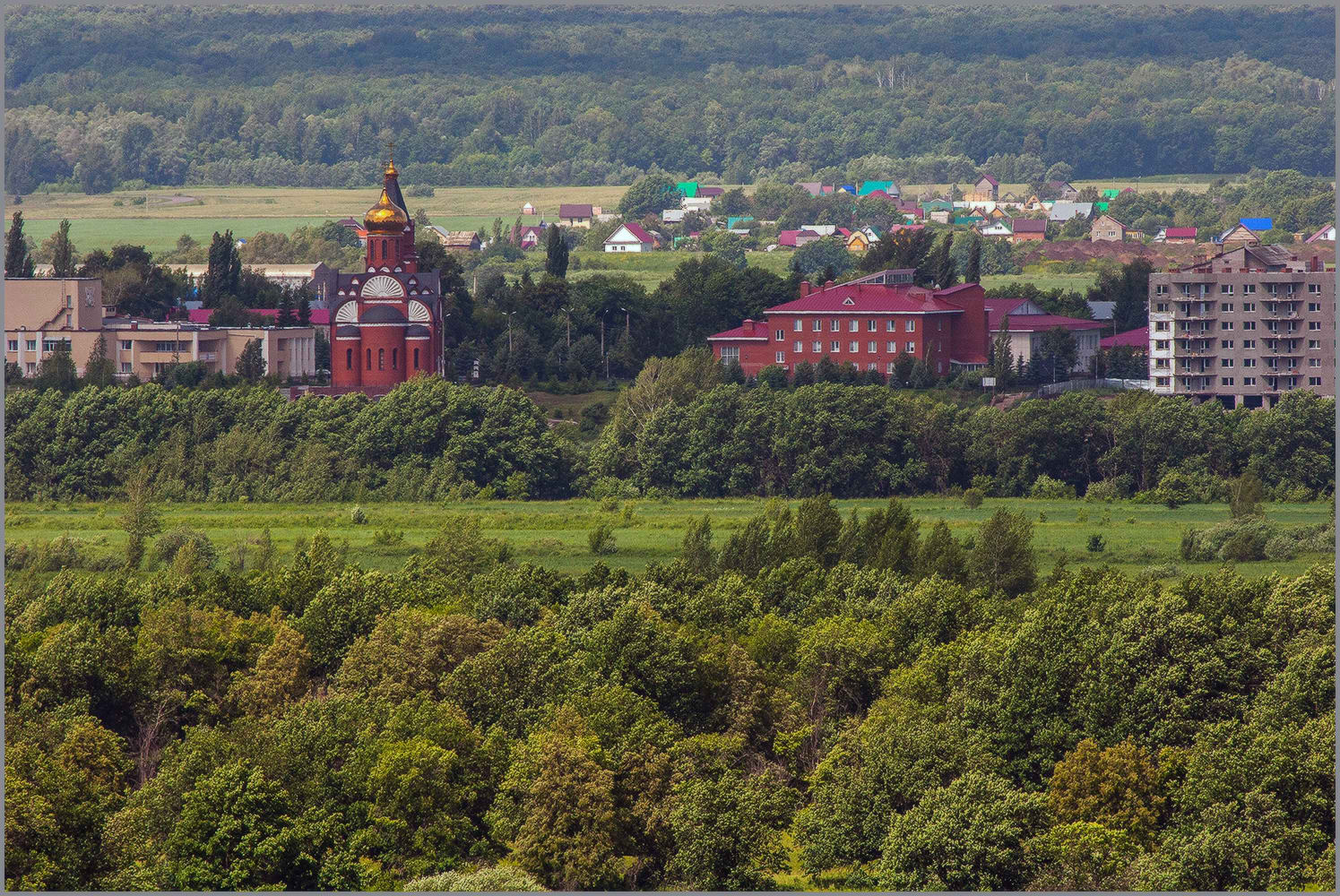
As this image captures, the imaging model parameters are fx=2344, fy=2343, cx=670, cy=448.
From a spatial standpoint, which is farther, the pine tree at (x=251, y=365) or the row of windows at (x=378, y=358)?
the row of windows at (x=378, y=358)

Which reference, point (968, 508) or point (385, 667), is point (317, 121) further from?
point (385, 667)

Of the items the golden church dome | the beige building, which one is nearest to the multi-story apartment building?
the golden church dome

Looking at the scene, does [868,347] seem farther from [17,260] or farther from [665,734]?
[665,734]

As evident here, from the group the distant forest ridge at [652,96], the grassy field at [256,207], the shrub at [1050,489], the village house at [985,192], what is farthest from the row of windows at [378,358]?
the village house at [985,192]

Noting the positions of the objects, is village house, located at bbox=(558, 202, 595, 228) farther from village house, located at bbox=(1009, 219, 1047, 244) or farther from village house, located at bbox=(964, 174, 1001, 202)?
village house, located at bbox=(964, 174, 1001, 202)

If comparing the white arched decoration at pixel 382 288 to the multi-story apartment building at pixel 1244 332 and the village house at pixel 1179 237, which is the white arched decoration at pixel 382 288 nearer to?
the multi-story apartment building at pixel 1244 332

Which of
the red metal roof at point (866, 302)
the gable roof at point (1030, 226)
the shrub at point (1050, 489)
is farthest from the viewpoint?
the gable roof at point (1030, 226)

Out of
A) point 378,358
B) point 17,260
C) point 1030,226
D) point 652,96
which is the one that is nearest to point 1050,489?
point 378,358
